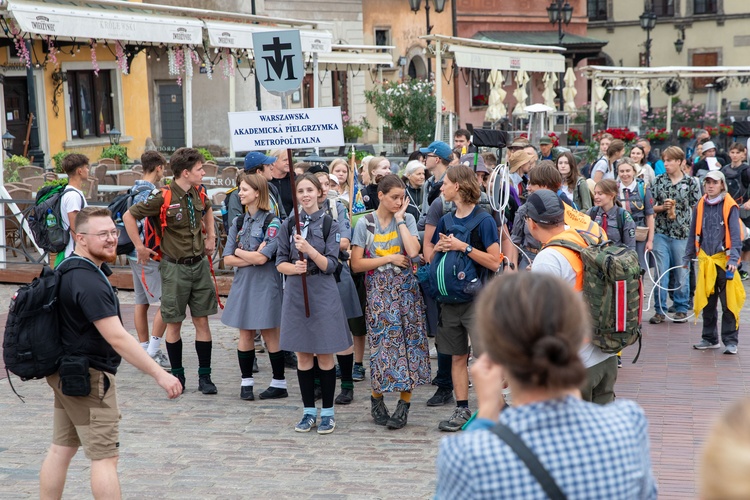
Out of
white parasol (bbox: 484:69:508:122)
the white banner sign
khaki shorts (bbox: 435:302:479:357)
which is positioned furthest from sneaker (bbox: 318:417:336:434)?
white parasol (bbox: 484:69:508:122)

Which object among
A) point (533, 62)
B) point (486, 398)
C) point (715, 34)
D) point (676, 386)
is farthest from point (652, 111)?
point (486, 398)

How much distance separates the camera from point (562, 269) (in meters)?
4.88

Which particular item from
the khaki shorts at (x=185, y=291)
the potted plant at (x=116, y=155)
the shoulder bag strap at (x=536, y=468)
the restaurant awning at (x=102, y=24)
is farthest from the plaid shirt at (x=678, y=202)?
the potted plant at (x=116, y=155)

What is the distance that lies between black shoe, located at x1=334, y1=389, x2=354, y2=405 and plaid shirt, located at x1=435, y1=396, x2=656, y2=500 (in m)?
5.15

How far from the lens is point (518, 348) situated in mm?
2430

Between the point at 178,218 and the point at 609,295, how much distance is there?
12.7 feet

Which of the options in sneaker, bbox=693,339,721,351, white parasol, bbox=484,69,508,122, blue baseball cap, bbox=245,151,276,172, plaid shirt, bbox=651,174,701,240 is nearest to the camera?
blue baseball cap, bbox=245,151,276,172

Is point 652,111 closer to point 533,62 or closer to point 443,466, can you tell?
point 533,62

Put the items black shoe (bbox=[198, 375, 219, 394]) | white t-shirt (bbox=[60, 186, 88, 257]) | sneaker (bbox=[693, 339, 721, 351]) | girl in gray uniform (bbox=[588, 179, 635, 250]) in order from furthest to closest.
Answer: sneaker (bbox=[693, 339, 721, 351]), girl in gray uniform (bbox=[588, 179, 635, 250]), white t-shirt (bbox=[60, 186, 88, 257]), black shoe (bbox=[198, 375, 219, 394])

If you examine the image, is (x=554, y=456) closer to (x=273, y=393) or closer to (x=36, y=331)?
(x=36, y=331)

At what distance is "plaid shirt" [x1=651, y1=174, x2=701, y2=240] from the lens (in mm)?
10469

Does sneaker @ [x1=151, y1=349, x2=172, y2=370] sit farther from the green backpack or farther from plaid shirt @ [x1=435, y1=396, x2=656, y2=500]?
plaid shirt @ [x1=435, y1=396, x2=656, y2=500]

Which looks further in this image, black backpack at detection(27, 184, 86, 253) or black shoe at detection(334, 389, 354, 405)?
black backpack at detection(27, 184, 86, 253)

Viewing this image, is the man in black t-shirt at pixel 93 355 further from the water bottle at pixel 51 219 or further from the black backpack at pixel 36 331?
the water bottle at pixel 51 219
